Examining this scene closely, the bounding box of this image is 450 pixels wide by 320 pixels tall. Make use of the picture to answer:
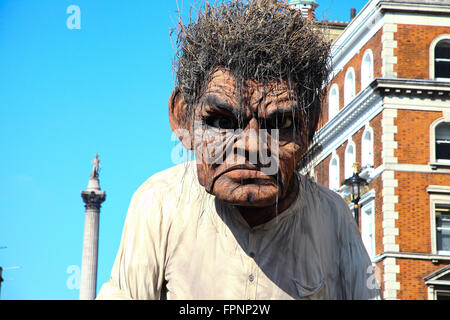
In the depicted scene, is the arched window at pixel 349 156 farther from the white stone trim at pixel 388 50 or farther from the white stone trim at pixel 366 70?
the white stone trim at pixel 388 50

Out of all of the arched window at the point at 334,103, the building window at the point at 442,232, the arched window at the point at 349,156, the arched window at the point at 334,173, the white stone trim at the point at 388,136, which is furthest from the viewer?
the arched window at the point at 334,103

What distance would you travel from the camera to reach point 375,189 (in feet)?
125

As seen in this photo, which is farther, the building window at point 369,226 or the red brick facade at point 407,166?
the building window at point 369,226

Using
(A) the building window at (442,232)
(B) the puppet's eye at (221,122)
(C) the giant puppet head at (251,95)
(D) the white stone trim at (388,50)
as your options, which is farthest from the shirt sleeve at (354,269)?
(D) the white stone trim at (388,50)

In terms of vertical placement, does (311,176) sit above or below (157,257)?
above

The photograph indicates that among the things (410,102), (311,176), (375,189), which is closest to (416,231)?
(375,189)

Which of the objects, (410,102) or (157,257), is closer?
(157,257)

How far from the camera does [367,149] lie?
3947cm

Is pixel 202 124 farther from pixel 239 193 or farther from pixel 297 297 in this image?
pixel 297 297

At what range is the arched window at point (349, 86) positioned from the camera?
135 ft

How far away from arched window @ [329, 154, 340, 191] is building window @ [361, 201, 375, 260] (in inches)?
103

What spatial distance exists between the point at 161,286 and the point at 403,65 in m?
35.7

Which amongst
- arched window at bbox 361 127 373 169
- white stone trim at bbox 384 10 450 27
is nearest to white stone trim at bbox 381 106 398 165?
arched window at bbox 361 127 373 169

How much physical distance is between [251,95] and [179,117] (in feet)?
1.33
